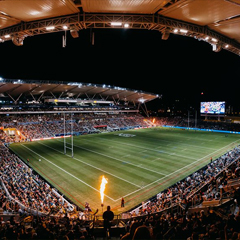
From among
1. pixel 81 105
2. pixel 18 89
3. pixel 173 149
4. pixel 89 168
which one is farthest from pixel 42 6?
pixel 81 105

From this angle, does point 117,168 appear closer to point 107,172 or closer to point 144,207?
point 107,172


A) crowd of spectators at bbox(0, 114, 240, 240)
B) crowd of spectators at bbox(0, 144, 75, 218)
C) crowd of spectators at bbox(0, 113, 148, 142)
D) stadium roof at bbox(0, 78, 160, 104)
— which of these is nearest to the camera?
crowd of spectators at bbox(0, 114, 240, 240)

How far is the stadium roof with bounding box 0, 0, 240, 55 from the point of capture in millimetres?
7027

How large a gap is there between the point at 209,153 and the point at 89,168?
67.2ft

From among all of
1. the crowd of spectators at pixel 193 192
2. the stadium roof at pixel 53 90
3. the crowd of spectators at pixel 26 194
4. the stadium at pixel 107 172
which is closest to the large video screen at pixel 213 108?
the stadium roof at pixel 53 90

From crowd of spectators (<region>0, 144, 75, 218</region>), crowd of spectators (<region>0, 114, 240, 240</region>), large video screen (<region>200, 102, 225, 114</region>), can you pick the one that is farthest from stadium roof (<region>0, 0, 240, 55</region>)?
large video screen (<region>200, 102, 225, 114</region>)

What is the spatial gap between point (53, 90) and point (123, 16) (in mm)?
50407

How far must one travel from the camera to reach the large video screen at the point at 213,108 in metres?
63.3

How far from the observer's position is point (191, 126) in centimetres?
6938

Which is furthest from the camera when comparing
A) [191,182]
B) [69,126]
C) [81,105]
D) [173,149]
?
[81,105]

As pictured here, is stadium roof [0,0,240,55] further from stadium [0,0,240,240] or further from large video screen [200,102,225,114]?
large video screen [200,102,225,114]

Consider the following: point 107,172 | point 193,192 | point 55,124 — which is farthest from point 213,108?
point 193,192

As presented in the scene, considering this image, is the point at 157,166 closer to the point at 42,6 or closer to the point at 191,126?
the point at 42,6

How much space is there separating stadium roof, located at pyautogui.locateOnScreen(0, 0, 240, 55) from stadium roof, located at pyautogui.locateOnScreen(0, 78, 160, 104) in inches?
1483
